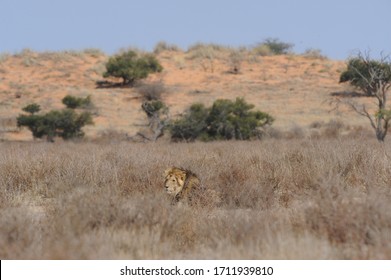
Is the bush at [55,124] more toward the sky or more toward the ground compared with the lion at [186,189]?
more toward the ground

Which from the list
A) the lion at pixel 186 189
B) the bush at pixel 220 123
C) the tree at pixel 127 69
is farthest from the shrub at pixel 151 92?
the lion at pixel 186 189

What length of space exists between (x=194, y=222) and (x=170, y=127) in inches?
920

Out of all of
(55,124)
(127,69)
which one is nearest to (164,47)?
(127,69)

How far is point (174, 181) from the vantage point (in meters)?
8.41

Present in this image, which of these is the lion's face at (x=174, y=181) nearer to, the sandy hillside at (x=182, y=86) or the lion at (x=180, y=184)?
the lion at (x=180, y=184)

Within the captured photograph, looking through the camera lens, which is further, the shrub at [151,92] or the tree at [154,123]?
the shrub at [151,92]

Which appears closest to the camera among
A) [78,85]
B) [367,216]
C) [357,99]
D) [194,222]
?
[367,216]

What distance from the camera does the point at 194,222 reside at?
22.1 feet

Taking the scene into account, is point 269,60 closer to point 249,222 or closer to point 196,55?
point 196,55

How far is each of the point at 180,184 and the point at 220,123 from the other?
872 inches

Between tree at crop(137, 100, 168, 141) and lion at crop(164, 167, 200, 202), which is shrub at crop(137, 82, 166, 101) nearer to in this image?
tree at crop(137, 100, 168, 141)

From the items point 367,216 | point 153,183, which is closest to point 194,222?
point 367,216

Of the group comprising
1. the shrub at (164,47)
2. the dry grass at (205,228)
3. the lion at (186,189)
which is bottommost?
the shrub at (164,47)

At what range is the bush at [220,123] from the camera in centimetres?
2981
